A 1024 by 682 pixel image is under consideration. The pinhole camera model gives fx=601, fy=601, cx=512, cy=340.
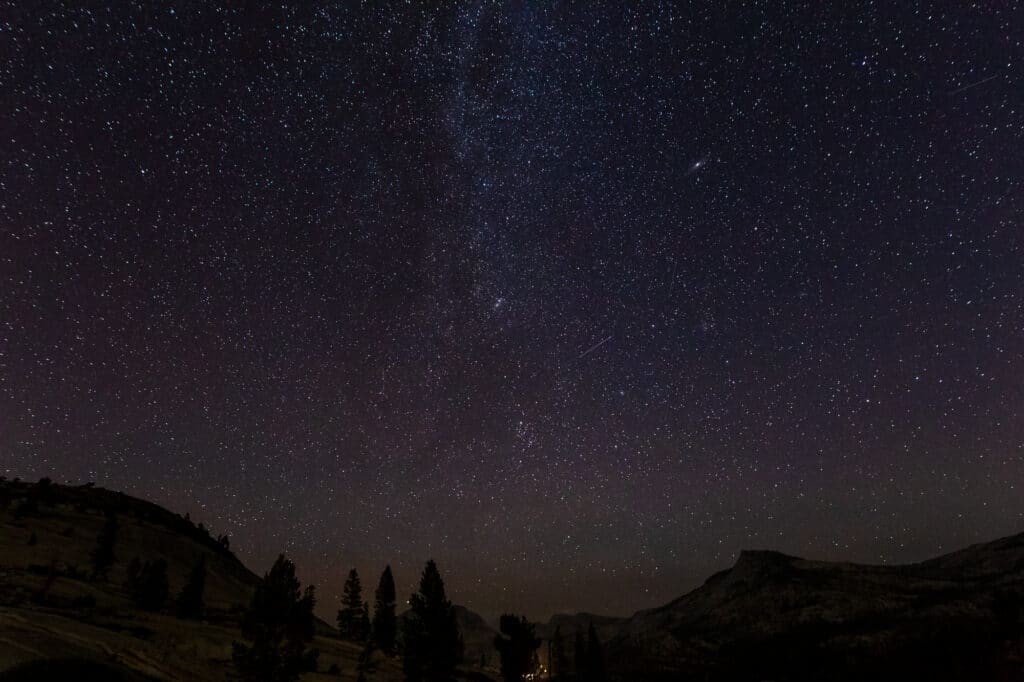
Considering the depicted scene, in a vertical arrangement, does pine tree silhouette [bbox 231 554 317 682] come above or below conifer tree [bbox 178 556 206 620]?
below

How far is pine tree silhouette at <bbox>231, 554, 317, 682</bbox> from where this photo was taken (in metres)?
31.2

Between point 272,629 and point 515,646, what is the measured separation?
21.9 meters

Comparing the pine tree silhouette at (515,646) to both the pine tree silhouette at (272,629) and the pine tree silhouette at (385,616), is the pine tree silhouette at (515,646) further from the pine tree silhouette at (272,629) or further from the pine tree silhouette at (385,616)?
the pine tree silhouette at (385,616)

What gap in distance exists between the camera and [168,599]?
6825 centimetres

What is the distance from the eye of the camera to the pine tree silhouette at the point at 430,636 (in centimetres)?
4628

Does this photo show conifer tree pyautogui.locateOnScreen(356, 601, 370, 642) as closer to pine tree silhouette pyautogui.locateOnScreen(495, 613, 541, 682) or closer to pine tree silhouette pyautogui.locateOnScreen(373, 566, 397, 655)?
pine tree silhouette pyautogui.locateOnScreen(373, 566, 397, 655)

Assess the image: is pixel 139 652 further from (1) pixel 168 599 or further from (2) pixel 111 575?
(2) pixel 111 575

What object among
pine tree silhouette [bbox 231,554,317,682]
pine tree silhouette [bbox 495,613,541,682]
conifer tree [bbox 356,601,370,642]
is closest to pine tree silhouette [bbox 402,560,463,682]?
Answer: pine tree silhouette [bbox 495,613,541,682]

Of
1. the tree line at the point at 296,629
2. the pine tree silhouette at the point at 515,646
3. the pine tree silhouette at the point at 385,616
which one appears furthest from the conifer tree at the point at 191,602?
the pine tree silhouette at the point at 515,646

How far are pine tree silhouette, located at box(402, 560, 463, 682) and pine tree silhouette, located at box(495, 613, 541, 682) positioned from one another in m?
3.88

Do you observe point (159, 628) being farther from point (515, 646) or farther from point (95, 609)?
point (515, 646)

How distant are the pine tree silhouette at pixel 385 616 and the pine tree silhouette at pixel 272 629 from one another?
48671mm

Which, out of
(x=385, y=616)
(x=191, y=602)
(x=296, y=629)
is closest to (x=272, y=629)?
(x=296, y=629)

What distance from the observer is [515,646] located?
47500mm
